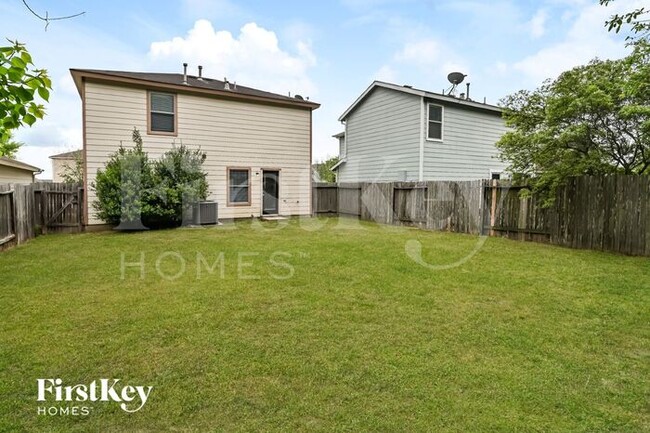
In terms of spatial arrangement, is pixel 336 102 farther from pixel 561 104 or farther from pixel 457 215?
pixel 561 104

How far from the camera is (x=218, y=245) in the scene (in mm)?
7973

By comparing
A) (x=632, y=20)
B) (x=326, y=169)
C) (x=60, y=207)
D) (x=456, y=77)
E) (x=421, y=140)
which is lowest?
(x=60, y=207)

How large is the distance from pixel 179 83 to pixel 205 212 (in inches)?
167

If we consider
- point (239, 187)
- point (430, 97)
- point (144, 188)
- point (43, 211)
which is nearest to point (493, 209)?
point (430, 97)

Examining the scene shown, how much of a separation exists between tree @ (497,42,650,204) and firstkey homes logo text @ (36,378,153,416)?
306 inches

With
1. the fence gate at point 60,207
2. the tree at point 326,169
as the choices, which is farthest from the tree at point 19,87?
the tree at point 326,169

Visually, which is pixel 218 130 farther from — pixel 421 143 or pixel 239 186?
pixel 421 143

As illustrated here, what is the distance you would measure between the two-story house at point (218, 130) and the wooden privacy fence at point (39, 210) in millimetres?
411

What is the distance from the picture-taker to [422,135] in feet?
44.2

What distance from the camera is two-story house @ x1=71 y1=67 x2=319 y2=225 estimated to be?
34.6 feet

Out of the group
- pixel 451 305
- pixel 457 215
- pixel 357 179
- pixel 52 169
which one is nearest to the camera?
pixel 451 305

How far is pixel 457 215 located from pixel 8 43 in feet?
33.9

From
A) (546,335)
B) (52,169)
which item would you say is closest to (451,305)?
(546,335)

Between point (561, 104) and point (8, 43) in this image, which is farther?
point (561, 104)
